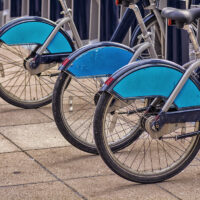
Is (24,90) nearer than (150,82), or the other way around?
(150,82)

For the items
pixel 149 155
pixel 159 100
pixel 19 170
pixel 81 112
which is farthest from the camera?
pixel 81 112

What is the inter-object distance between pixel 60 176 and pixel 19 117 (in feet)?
7.69

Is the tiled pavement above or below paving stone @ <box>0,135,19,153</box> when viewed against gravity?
above

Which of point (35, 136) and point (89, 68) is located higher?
point (89, 68)

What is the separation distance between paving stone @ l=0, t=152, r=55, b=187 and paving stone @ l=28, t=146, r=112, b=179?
0.10 m

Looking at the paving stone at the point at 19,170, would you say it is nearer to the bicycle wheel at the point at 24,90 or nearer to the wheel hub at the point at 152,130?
the wheel hub at the point at 152,130

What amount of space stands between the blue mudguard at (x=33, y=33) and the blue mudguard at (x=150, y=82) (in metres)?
2.71

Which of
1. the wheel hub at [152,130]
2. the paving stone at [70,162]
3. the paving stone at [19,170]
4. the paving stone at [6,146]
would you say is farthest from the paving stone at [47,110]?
the wheel hub at [152,130]

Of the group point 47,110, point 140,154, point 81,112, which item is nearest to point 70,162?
point 140,154

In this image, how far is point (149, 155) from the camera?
6.66m

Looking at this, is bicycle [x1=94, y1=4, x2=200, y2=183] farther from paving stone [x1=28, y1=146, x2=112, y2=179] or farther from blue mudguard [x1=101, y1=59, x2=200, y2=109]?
paving stone [x1=28, y1=146, x2=112, y2=179]

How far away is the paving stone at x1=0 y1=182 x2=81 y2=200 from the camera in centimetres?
556

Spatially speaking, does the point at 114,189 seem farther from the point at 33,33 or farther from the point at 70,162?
the point at 33,33

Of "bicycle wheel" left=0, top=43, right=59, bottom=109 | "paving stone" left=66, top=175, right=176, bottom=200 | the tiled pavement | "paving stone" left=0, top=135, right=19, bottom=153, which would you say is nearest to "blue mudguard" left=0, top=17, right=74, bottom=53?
"bicycle wheel" left=0, top=43, right=59, bottom=109
